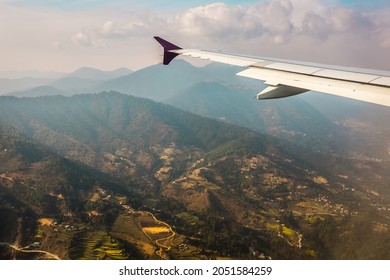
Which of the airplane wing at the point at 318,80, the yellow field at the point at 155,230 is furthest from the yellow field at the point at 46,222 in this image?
the airplane wing at the point at 318,80

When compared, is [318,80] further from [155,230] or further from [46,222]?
[46,222]

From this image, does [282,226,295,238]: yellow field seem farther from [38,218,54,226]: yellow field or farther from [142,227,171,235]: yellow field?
[38,218,54,226]: yellow field

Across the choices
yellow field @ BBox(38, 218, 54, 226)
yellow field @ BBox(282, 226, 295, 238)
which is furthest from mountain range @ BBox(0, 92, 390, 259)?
yellow field @ BBox(282, 226, 295, 238)

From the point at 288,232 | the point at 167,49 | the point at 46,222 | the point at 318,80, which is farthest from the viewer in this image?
the point at 288,232

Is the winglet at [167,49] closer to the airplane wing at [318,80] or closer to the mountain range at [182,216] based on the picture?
the airplane wing at [318,80]

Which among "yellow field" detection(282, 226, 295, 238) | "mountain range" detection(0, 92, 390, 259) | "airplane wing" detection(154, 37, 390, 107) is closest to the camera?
"airplane wing" detection(154, 37, 390, 107)

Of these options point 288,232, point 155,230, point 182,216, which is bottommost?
point 288,232

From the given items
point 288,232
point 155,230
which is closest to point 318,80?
point 155,230
